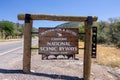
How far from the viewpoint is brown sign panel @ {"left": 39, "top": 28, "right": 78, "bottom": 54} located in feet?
32.4

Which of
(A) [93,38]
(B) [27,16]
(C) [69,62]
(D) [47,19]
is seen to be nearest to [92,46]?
(A) [93,38]

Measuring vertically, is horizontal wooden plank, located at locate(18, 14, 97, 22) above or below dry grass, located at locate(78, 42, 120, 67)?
above

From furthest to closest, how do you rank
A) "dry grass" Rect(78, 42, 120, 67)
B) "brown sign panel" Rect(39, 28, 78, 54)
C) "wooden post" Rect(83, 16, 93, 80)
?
"dry grass" Rect(78, 42, 120, 67) < "brown sign panel" Rect(39, 28, 78, 54) < "wooden post" Rect(83, 16, 93, 80)

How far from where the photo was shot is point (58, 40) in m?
9.91

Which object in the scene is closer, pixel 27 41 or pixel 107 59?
pixel 27 41

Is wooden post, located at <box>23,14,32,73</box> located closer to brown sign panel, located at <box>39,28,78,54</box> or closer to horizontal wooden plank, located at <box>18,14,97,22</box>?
horizontal wooden plank, located at <box>18,14,97,22</box>

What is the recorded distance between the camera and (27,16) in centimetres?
971

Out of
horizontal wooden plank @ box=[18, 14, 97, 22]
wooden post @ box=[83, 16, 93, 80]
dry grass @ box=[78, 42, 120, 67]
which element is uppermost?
horizontal wooden plank @ box=[18, 14, 97, 22]

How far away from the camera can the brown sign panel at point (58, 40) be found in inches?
388

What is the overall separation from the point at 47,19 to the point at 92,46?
2.07 metres

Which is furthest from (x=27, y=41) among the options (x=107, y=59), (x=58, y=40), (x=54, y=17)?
(x=107, y=59)

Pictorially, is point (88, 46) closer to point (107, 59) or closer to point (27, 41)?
point (27, 41)

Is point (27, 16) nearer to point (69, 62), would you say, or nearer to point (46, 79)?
point (46, 79)

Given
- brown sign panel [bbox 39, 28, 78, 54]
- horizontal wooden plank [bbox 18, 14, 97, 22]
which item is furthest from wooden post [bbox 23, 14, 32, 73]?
brown sign panel [bbox 39, 28, 78, 54]
